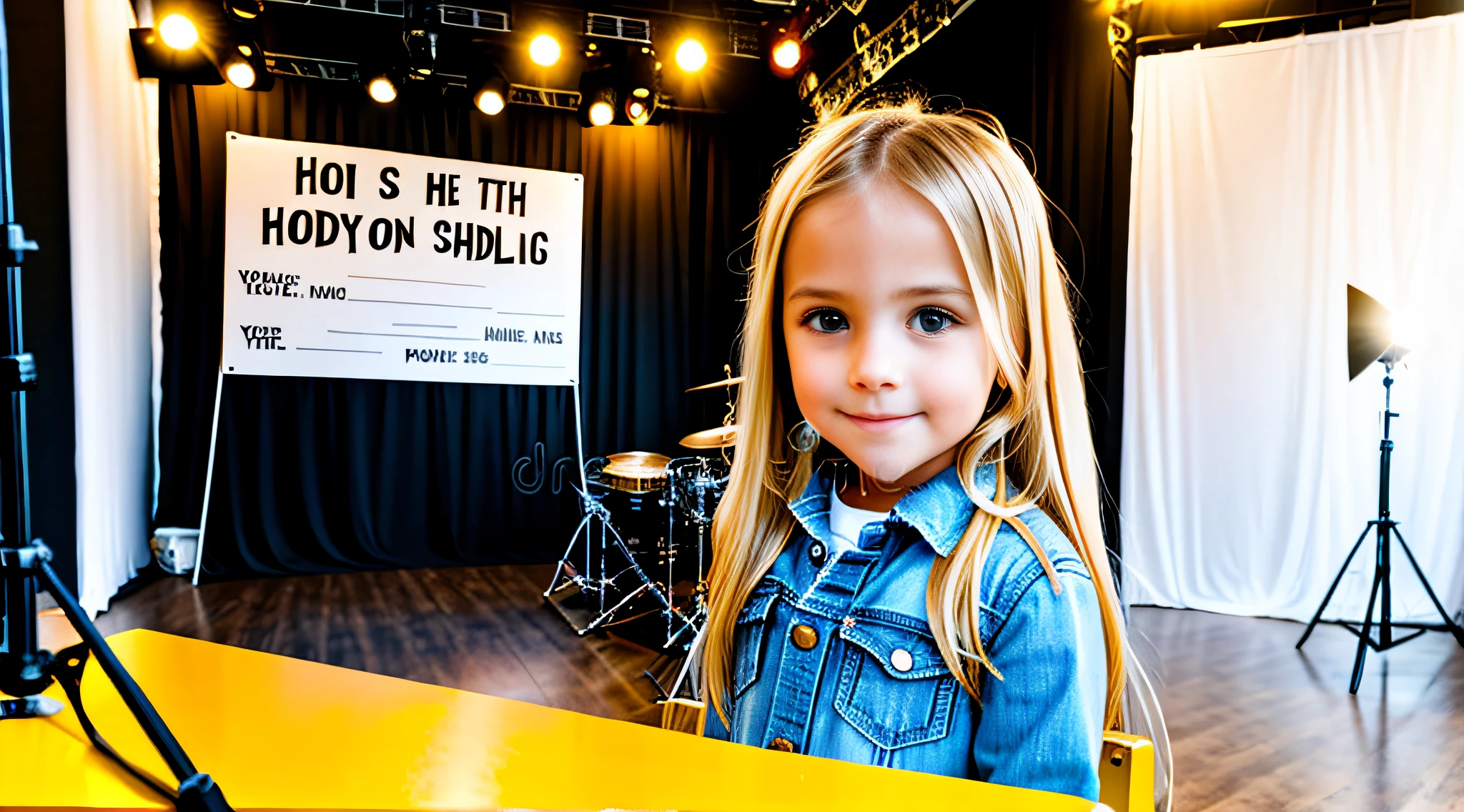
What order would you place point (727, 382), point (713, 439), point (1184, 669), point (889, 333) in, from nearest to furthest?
point (889, 333), point (727, 382), point (1184, 669), point (713, 439)

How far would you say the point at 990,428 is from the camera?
64 centimetres

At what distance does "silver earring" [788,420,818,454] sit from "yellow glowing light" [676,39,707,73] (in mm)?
3651

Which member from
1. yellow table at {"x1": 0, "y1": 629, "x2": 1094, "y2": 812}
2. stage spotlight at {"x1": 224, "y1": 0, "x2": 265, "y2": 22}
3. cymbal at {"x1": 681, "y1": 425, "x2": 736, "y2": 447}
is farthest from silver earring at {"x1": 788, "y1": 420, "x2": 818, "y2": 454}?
stage spotlight at {"x1": 224, "y1": 0, "x2": 265, "y2": 22}

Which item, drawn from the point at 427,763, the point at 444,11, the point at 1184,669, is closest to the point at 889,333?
the point at 427,763

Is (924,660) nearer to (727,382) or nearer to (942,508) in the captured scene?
(942,508)

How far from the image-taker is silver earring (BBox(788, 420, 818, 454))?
2.52 ft

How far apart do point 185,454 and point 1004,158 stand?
487 centimetres

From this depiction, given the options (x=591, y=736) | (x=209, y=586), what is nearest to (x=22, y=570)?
(x=591, y=736)

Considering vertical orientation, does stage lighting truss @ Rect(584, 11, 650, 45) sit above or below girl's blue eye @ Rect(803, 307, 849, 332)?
above

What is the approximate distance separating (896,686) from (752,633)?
16cm

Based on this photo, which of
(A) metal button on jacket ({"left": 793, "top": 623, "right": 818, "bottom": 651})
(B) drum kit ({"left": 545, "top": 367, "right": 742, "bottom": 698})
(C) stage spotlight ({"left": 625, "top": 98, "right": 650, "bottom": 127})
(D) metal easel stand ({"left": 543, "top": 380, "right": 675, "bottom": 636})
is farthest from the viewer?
(C) stage spotlight ({"left": 625, "top": 98, "right": 650, "bottom": 127})

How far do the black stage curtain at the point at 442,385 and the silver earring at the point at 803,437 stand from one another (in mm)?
4206

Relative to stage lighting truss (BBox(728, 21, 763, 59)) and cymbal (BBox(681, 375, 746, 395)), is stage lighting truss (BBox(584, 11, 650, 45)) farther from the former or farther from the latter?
cymbal (BBox(681, 375, 746, 395))

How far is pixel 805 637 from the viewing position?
679 millimetres
